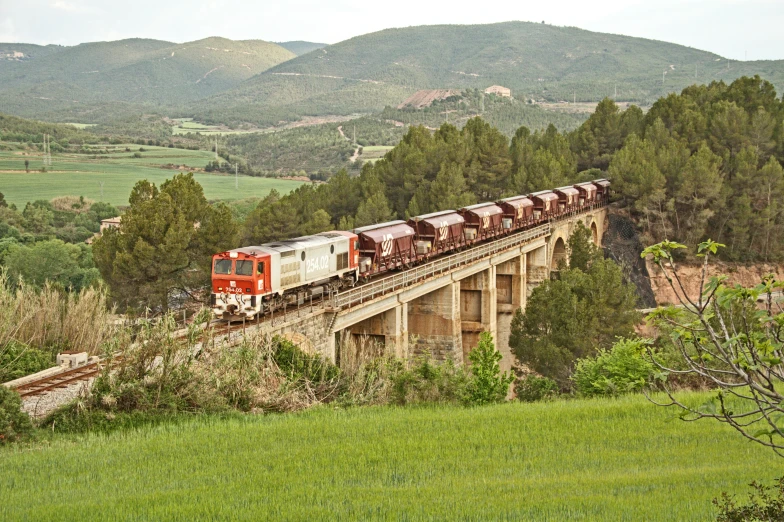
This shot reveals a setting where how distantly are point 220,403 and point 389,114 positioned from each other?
170 metres

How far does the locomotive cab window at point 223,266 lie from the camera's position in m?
26.0

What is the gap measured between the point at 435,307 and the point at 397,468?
87.6 feet

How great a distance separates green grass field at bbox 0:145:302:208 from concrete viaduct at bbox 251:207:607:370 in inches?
1944

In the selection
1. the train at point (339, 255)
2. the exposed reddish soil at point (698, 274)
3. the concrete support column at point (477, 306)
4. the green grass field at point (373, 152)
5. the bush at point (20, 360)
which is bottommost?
the exposed reddish soil at point (698, 274)

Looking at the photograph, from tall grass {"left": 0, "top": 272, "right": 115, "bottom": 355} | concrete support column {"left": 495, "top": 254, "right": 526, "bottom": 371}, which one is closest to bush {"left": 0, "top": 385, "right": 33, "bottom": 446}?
tall grass {"left": 0, "top": 272, "right": 115, "bottom": 355}

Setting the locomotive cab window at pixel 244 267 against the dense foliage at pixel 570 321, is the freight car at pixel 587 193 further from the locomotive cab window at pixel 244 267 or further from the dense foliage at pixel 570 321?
the locomotive cab window at pixel 244 267

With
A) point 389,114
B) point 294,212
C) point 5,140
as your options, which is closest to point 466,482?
point 294,212

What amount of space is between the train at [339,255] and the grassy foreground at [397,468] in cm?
777

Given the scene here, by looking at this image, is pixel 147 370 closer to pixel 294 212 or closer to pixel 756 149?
pixel 294 212

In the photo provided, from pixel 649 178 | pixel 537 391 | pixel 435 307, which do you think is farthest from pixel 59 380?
pixel 649 178

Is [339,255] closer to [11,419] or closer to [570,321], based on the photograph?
[570,321]

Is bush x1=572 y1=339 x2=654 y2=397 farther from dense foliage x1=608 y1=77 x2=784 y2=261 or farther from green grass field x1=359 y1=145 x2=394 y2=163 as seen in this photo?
green grass field x1=359 y1=145 x2=394 y2=163

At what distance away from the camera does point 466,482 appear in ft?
42.7

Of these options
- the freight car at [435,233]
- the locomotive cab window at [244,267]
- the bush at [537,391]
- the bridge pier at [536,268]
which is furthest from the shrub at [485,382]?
the bridge pier at [536,268]
